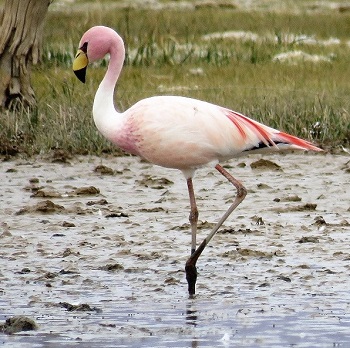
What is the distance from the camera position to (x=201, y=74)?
51.3 ft

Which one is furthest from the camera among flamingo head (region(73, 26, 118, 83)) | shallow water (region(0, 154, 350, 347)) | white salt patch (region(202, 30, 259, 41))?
white salt patch (region(202, 30, 259, 41))

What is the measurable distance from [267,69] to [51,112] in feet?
16.4

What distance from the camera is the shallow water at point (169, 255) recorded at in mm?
5672

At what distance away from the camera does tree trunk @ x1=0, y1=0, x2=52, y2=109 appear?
11594mm

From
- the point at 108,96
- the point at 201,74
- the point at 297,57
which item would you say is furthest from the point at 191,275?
the point at 297,57

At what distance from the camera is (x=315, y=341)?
5.40 metres

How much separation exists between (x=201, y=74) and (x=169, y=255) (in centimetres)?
842

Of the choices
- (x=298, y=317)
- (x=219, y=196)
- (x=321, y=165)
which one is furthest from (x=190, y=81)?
(x=298, y=317)

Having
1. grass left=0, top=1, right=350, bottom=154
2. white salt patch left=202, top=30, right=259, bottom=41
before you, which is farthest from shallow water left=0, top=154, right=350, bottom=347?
white salt patch left=202, top=30, right=259, bottom=41

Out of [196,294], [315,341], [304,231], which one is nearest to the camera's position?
[315,341]

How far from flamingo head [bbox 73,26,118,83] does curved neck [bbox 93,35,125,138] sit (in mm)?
38

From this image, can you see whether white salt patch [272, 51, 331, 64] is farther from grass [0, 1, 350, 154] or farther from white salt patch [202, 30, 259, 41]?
white salt patch [202, 30, 259, 41]

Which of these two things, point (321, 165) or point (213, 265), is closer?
point (213, 265)

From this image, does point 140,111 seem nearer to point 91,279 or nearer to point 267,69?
point 91,279
